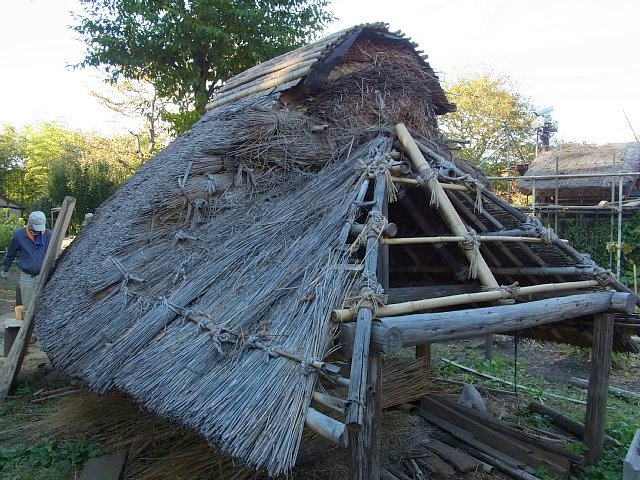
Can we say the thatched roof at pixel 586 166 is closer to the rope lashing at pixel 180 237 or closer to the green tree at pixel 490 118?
the green tree at pixel 490 118

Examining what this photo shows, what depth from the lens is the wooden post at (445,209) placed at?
3.59 m

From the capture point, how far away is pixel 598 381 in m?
4.38

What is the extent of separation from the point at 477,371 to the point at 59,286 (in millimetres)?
5579

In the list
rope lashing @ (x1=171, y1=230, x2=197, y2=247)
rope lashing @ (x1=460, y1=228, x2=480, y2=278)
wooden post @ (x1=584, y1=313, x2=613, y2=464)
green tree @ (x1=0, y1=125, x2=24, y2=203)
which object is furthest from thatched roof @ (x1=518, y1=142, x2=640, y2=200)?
green tree @ (x1=0, y1=125, x2=24, y2=203)

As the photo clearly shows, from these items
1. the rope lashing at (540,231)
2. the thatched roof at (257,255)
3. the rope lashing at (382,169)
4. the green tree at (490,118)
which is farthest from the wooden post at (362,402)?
the green tree at (490,118)

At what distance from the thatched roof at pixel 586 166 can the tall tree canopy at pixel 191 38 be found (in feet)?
27.7

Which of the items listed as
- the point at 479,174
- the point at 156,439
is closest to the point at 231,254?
the point at 156,439

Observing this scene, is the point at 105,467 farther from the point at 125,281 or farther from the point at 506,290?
the point at 506,290

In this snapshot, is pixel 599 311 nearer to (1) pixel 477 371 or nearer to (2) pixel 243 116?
(1) pixel 477 371

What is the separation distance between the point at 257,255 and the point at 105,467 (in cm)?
223

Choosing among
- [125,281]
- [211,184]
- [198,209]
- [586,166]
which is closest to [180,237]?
[198,209]

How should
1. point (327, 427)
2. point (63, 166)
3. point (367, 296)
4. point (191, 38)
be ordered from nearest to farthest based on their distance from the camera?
point (327, 427) → point (367, 296) → point (191, 38) → point (63, 166)

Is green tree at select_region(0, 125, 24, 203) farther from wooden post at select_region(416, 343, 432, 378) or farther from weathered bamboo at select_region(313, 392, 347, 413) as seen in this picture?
weathered bamboo at select_region(313, 392, 347, 413)

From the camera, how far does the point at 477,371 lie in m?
7.16
